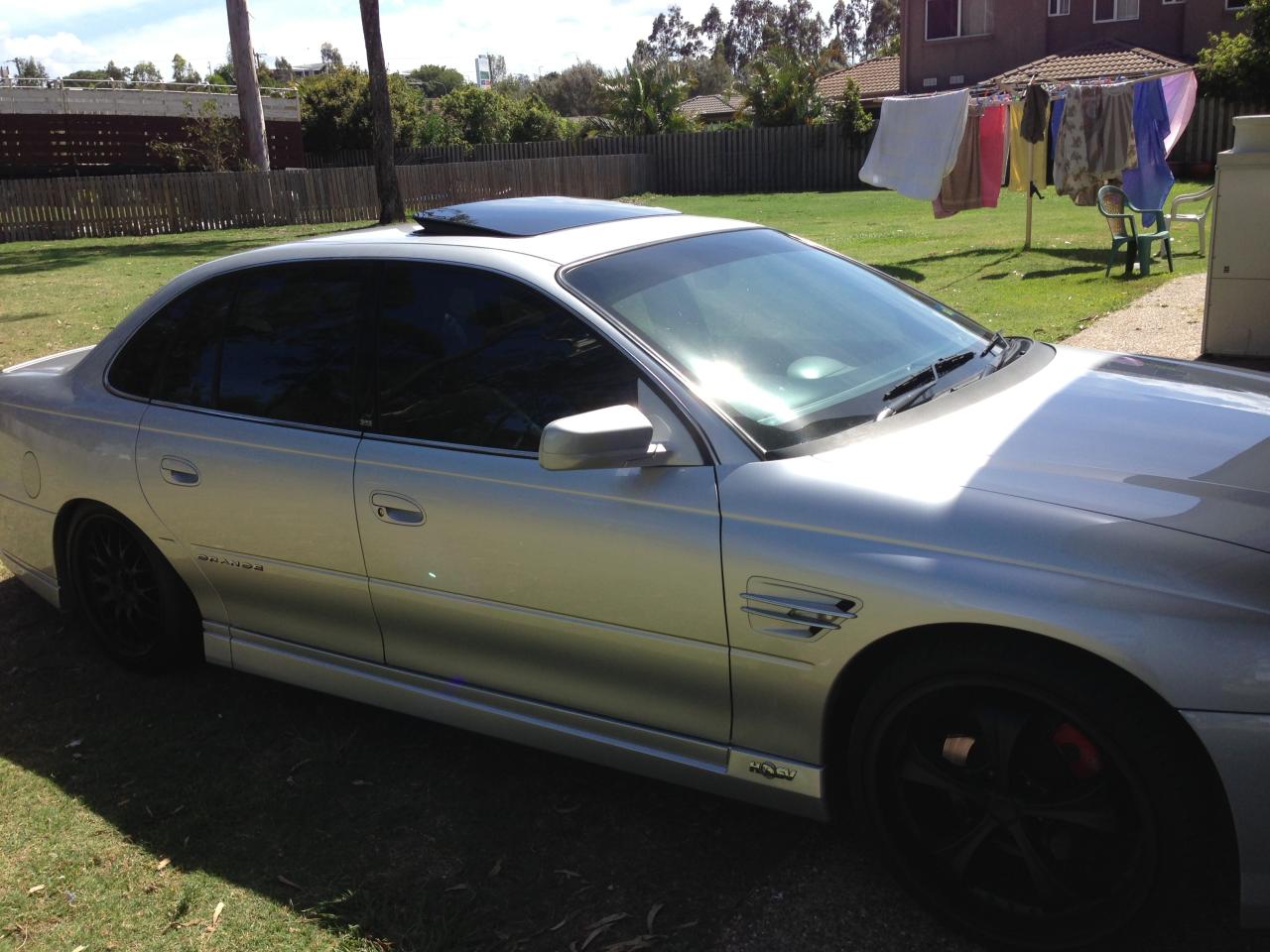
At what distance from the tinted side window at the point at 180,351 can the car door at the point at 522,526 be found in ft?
2.51

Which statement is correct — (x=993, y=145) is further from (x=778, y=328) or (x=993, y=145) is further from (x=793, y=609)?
(x=793, y=609)

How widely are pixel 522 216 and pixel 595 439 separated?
1326mm

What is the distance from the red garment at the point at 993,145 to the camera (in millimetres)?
15500

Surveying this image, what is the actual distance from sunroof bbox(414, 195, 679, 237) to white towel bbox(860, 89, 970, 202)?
12.6 m

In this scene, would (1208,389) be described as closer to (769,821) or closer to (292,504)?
(769,821)

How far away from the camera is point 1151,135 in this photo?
14273 mm

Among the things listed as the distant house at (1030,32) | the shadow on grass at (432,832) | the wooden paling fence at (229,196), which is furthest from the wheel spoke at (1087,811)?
the distant house at (1030,32)

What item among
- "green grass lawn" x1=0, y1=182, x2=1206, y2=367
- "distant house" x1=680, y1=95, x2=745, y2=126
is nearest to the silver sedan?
"green grass lawn" x1=0, y1=182, x2=1206, y2=367

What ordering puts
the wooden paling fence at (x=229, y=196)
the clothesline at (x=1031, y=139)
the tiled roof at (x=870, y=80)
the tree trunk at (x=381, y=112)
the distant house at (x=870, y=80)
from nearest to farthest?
the clothesline at (x=1031, y=139) → the tree trunk at (x=381, y=112) → the wooden paling fence at (x=229, y=196) → the distant house at (x=870, y=80) → the tiled roof at (x=870, y=80)

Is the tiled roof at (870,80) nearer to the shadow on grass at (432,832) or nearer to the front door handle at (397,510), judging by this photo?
the shadow on grass at (432,832)

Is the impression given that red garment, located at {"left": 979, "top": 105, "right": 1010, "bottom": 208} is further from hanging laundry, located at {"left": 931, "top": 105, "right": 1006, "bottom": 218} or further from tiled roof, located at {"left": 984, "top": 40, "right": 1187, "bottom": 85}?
tiled roof, located at {"left": 984, "top": 40, "right": 1187, "bottom": 85}

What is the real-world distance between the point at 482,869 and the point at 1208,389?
2432mm

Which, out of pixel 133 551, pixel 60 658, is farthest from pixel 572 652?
pixel 60 658

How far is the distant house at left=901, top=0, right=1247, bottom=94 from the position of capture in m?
33.8
